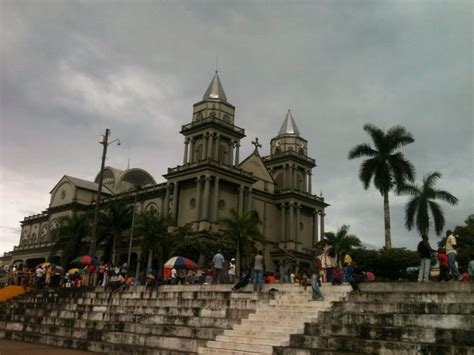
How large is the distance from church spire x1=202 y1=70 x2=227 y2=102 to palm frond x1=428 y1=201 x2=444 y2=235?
2716cm

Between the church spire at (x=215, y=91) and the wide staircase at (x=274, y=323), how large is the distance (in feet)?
136

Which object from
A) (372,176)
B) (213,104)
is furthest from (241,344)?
(213,104)

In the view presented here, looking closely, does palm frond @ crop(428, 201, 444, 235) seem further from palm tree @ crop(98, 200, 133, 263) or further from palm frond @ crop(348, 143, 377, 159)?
palm tree @ crop(98, 200, 133, 263)

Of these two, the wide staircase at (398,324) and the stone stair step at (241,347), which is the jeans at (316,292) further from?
the stone stair step at (241,347)

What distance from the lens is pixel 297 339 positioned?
41.4ft

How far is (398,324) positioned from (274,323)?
377 centimetres

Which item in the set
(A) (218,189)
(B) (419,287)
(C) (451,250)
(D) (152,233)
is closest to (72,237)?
(D) (152,233)

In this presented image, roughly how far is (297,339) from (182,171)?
40.5 meters

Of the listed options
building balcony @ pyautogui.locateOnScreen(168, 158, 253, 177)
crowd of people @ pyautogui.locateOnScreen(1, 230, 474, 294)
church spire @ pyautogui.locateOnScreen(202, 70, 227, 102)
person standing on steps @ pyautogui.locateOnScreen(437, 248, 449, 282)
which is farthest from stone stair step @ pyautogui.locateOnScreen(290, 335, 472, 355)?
church spire @ pyautogui.locateOnScreen(202, 70, 227, 102)

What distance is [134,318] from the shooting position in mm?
17859

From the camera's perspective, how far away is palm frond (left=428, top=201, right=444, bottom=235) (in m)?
37.8

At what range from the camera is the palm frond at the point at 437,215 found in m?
37.8

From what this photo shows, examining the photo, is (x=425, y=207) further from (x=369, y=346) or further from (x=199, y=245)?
(x=369, y=346)

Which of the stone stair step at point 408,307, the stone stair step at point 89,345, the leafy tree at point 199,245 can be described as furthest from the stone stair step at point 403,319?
the leafy tree at point 199,245
